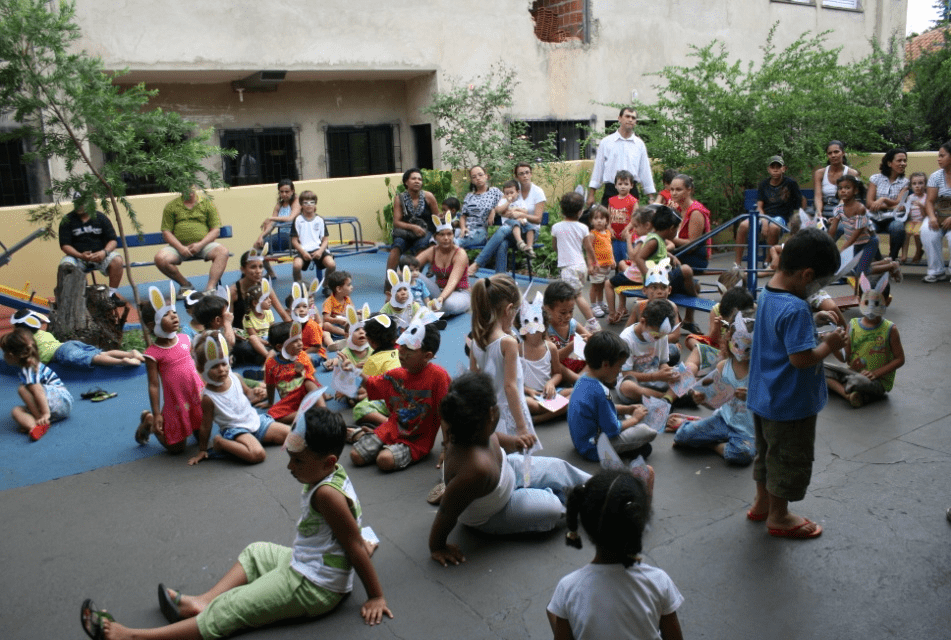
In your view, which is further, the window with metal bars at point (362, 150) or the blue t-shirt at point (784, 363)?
the window with metal bars at point (362, 150)

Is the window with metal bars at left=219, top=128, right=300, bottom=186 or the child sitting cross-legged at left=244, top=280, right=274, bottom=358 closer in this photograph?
the child sitting cross-legged at left=244, top=280, right=274, bottom=358

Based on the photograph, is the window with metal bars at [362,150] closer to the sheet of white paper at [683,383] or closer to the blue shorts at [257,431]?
the blue shorts at [257,431]

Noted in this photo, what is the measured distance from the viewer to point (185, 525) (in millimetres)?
4297

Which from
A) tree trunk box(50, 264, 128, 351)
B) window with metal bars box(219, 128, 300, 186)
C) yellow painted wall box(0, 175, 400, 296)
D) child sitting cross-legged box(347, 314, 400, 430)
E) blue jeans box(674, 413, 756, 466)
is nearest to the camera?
blue jeans box(674, 413, 756, 466)

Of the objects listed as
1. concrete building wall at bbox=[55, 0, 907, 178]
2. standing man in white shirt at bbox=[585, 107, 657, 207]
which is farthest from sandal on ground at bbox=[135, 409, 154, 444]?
concrete building wall at bbox=[55, 0, 907, 178]

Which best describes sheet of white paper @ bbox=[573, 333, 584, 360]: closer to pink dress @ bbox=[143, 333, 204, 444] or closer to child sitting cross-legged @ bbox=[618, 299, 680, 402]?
child sitting cross-legged @ bbox=[618, 299, 680, 402]

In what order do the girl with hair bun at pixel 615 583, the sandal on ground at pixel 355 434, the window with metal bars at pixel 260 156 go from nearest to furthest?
the girl with hair bun at pixel 615 583 → the sandal on ground at pixel 355 434 → the window with metal bars at pixel 260 156

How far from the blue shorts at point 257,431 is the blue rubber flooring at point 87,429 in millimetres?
382

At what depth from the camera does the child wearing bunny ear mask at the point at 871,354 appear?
551cm

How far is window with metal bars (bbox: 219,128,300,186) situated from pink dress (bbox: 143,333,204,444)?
980 centimetres

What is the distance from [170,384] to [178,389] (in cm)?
6

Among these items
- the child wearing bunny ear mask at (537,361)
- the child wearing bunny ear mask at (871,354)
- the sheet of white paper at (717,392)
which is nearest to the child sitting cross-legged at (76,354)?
the child wearing bunny ear mask at (537,361)

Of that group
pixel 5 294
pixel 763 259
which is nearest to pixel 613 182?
pixel 763 259

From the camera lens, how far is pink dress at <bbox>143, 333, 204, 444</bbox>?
515 centimetres
